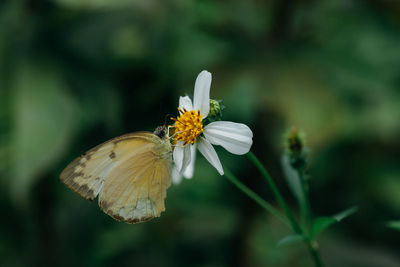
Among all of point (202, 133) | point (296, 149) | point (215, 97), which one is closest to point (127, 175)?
point (202, 133)

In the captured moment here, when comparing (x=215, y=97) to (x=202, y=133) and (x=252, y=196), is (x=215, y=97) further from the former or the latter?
(x=252, y=196)

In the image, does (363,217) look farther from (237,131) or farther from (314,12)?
(237,131)

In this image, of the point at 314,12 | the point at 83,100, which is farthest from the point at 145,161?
the point at 314,12

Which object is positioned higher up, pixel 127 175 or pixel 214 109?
pixel 214 109

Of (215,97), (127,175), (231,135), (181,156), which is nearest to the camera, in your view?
(231,135)

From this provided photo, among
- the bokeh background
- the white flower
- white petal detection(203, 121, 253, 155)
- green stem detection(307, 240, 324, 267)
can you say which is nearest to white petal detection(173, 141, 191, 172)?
the white flower

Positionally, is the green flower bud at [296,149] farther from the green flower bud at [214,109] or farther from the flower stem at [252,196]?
the green flower bud at [214,109]

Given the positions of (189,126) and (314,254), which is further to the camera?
(189,126)
